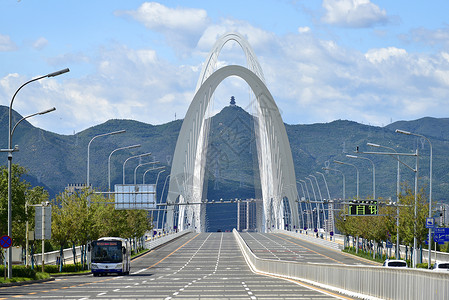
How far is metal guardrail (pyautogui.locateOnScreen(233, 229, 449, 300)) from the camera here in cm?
1877

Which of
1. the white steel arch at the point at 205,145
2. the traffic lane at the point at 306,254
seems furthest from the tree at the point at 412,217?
the white steel arch at the point at 205,145

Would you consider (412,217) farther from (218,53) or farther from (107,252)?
(218,53)

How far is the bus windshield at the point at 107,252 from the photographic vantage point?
60406 mm

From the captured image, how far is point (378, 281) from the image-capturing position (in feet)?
82.4

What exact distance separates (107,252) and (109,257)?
1.71 feet

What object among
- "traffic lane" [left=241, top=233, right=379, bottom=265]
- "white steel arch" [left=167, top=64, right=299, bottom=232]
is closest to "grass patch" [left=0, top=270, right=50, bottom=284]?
"traffic lane" [left=241, top=233, right=379, bottom=265]

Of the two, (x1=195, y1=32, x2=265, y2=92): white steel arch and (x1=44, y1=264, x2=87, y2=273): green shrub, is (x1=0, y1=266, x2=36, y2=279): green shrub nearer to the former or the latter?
(x1=44, y1=264, x2=87, y2=273): green shrub

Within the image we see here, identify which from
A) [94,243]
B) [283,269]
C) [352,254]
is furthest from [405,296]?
[352,254]

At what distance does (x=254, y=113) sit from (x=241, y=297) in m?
162

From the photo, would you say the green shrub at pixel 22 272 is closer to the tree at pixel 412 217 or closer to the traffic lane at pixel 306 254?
the tree at pixel 412 217

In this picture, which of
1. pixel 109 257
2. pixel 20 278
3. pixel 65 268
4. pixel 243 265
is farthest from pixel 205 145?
pixel 20 278

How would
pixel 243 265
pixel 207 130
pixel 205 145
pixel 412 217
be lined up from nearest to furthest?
pixel 412 217 < pixel 243 265 < pixel 207 130 < pixel 205 145

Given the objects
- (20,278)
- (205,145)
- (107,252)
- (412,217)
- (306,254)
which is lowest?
(306,254)

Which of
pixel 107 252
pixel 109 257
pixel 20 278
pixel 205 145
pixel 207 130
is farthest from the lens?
pixel 205 145
